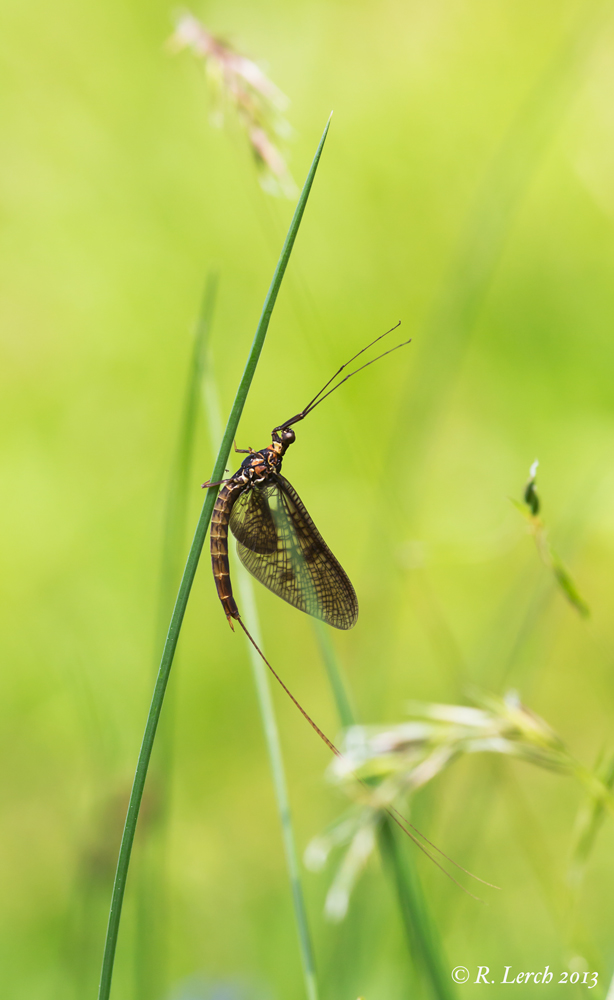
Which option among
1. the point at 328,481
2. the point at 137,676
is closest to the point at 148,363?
the point at 328,481

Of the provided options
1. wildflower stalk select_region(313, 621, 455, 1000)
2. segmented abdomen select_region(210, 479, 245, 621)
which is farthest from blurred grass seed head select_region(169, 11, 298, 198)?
wildflower stalk select_region(313, 621, 455, 1000)

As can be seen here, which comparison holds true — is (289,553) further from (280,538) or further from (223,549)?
(223,549)

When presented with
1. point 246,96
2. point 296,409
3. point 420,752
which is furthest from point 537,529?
point 296,409

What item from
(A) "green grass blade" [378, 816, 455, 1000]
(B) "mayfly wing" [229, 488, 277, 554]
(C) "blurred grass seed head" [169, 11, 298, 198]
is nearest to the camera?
(A) "green grass blade" [378, 816, 455, 1000]

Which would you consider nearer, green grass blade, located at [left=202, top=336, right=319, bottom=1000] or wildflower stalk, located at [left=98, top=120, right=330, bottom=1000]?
wildflower stalk, located at [left=98, top=120, right=330, bottom=1000]

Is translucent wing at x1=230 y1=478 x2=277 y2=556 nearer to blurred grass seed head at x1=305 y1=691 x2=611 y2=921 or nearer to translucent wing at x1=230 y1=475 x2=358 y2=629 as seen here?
translucent wing at x1=230 y1=475 x2=358 y2=629

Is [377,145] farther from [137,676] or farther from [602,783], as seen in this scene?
[602,783]
